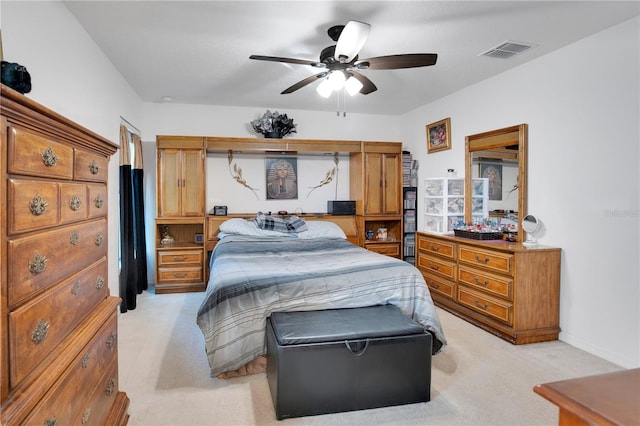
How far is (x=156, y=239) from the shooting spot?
4797 millimetres

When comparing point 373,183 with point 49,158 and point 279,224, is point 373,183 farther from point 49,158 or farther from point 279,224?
point 49,158

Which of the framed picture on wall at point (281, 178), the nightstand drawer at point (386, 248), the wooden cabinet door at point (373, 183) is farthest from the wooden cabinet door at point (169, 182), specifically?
the nightstand drawer at point (386, 248)

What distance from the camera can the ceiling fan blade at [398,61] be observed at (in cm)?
251

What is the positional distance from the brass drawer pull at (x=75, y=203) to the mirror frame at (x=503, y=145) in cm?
364

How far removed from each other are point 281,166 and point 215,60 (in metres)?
2.18

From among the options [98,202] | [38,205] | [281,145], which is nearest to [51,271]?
[38,205]

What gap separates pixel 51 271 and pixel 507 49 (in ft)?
11.8

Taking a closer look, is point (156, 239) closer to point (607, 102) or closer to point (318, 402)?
point (318, 402)

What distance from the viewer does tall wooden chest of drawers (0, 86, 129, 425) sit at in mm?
951

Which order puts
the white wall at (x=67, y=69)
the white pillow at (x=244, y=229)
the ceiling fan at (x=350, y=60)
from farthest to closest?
the white pillow at (x=244, y=229), the ceiling fan at (x=350, y=60), the white wall at (x=67, y=69)

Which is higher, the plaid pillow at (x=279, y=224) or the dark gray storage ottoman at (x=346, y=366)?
the plaid pillow at (x=279, y=224)

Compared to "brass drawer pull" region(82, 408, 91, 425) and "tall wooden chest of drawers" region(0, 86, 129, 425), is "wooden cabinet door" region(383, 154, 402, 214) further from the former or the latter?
"brass drawer pull" region(82, 408, 91, 425)

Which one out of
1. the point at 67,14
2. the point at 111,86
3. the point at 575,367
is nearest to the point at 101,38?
the point at 67,14

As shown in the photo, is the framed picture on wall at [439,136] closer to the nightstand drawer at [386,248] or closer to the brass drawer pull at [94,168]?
the nightstand drawer at [386,248]
